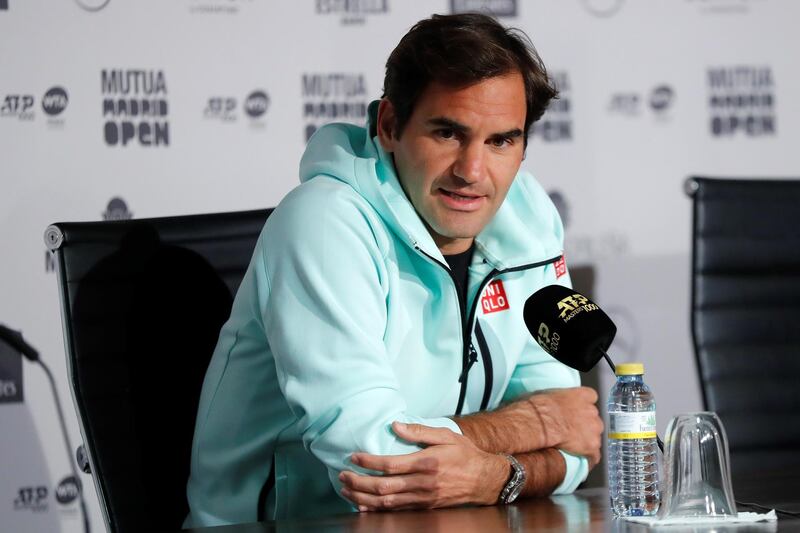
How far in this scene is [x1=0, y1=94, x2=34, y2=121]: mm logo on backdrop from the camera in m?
2.77

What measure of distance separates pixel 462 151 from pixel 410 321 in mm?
338

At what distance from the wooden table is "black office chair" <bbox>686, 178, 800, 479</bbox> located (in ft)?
2.82

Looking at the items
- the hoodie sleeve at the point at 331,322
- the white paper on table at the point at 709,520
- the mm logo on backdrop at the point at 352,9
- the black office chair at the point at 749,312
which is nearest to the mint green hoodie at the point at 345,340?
the hoodie sleeve at the point at 331,322

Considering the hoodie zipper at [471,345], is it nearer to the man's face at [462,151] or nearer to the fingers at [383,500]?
the man's face at [462,151]

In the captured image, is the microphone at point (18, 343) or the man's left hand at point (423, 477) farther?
the microphone at point (18, 343)

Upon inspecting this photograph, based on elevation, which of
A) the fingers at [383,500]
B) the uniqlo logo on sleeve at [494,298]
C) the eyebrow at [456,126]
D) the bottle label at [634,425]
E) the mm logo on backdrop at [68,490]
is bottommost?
the mm logo on backdrop at [68,490]

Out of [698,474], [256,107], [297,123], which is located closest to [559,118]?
[297,123]

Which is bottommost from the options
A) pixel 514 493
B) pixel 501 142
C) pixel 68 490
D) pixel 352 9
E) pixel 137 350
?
pixel 68 490

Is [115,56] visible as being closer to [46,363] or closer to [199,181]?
[199,181]

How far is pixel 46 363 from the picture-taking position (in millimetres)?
2781

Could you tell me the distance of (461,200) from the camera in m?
2.08

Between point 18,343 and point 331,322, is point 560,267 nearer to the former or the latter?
point 331,322

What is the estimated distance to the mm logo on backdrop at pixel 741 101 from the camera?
334 centimetres

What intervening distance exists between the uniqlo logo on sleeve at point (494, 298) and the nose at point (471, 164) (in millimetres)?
221
